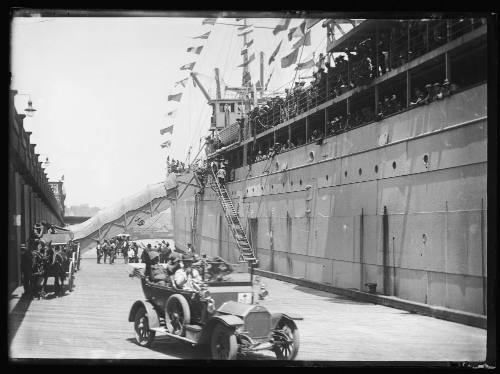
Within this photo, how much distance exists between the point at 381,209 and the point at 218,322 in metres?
9.19

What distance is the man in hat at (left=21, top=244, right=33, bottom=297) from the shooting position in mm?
13148

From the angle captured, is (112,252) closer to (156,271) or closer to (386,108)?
(156,271)

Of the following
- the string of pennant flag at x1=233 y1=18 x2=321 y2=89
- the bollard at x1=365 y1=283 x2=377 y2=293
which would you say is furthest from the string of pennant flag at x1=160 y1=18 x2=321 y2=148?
the bollard at x1=365 y1=283 x2=377 y2=293

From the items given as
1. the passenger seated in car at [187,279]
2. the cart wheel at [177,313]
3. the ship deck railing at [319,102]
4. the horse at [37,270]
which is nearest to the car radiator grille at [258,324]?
the cart wheel at [177,313]

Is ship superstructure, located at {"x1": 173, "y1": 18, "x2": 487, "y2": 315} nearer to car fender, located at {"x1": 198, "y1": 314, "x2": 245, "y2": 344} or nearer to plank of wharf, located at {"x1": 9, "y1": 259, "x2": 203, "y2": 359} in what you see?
plank of wharf, located at {"x1": 9, "y1": 259, "x2": 203, "y2": 359}

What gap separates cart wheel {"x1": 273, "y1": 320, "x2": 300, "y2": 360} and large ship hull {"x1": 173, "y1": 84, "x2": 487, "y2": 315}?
533 cm

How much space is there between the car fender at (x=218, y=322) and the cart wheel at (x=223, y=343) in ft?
0.25

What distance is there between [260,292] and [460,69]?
11331 mm

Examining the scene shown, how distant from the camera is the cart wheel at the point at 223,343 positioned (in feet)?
29.4

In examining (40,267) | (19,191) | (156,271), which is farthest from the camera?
(19,191)

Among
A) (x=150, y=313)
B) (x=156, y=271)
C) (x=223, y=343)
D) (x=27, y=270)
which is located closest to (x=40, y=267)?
(x=27, y=270)

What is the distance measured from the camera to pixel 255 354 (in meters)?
9.94
